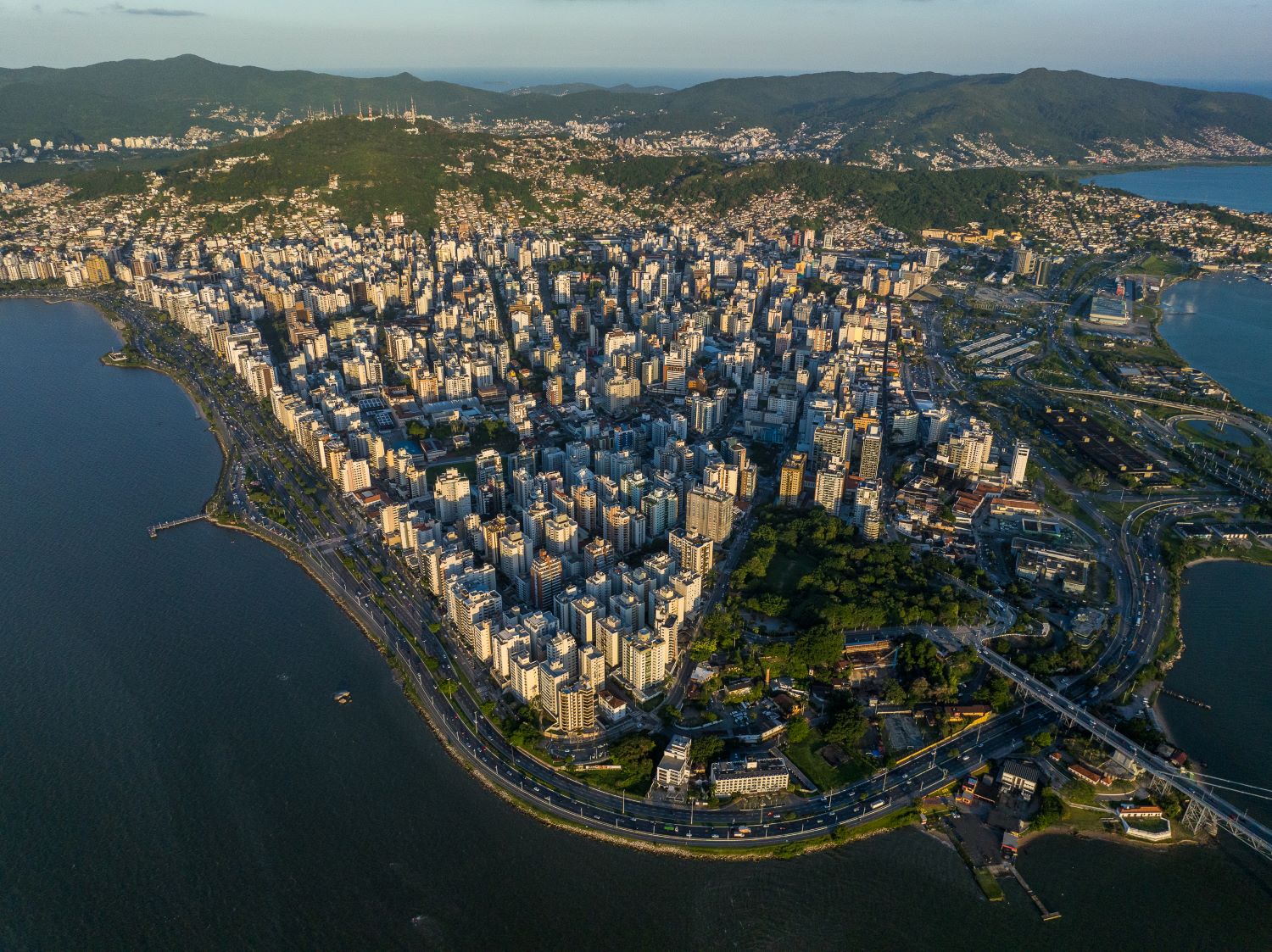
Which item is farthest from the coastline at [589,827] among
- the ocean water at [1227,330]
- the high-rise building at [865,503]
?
the ocean water at [1227,330]

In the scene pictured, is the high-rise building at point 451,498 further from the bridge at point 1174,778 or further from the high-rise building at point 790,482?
the bridge at point 1174,778

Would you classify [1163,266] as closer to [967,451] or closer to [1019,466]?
[1019,466]

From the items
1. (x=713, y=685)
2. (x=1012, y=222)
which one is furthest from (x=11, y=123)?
(x=713, y=685)

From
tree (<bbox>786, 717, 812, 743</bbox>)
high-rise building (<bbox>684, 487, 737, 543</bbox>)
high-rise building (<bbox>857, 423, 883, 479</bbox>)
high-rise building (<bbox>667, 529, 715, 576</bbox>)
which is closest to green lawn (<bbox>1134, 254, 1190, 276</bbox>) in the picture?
high-rise building (<bbox>857, 423, 883, 479</bbox>)

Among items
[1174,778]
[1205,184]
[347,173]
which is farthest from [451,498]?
[1205,184]

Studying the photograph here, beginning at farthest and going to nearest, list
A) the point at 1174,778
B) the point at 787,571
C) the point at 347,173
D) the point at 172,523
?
the point at 347,173 → the point at 172,523 → the point at 787,571 → the point at 1174,778

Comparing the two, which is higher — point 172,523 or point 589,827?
point 172,523

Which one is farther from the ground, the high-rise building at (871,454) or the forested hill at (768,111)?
the forested hill at (768,111)

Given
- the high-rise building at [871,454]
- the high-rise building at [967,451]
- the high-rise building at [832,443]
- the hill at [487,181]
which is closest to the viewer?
the high-rise building at [871,454]
